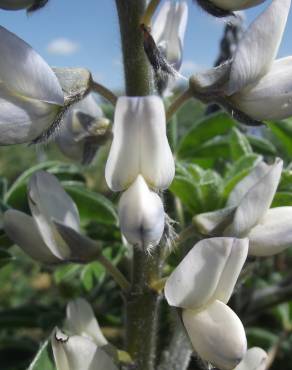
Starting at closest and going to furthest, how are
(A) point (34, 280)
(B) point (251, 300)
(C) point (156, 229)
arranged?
(C) point (156, 229)
(B) point (251, 300)
(A) point (34, 280)

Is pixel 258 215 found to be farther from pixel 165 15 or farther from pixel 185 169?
pixel 165 15

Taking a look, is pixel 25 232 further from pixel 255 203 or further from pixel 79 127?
pixel 255 203

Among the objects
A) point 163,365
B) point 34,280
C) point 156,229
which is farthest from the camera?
point 34,280

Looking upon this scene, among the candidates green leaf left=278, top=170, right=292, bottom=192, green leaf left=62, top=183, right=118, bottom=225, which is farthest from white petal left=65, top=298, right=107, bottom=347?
green leaf left=278, top=170, right=292, bottom=192

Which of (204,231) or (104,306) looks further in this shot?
(104,306)

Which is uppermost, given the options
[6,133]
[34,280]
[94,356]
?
[6,133]

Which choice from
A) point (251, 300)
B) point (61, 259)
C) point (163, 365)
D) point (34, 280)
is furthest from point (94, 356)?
point (34, 280)
